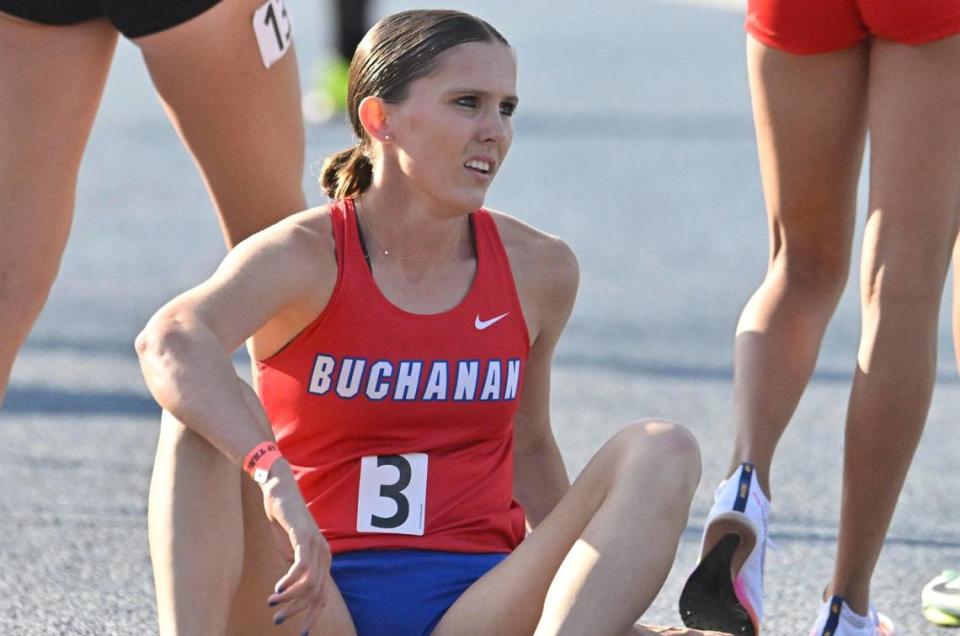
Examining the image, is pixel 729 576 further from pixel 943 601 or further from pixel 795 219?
pixel 795 219

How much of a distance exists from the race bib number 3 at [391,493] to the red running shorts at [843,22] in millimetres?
1139

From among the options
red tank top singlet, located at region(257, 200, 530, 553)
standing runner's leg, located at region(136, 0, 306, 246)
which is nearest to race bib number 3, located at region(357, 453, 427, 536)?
red tank top singlet, located at region(257, 200, 530, 553)

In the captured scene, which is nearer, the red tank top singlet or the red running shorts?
the red tank top singlet

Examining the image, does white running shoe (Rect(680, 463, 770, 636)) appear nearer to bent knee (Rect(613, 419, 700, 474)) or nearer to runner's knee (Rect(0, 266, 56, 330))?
bent knee (Rect(613, 419, 700, 474))

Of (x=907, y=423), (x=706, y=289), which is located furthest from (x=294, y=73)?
(x=706, y=289)

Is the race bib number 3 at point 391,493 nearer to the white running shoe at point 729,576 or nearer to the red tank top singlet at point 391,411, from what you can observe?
the red tank top singlet at point 391,411

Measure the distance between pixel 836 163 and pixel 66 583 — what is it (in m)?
1.86

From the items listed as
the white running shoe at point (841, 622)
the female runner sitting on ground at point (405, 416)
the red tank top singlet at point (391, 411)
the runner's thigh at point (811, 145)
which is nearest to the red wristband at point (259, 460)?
the female runner sitting on ground at point (405, 416)

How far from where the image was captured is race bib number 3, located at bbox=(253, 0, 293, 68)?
3.85m

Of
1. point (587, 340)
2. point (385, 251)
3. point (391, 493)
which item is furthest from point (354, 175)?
point (587, 340)

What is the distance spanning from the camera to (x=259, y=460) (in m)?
2.98

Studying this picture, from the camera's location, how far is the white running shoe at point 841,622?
3.66 meters

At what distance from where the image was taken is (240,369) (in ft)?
20.4

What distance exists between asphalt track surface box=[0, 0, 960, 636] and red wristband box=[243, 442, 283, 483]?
3.35 feet
